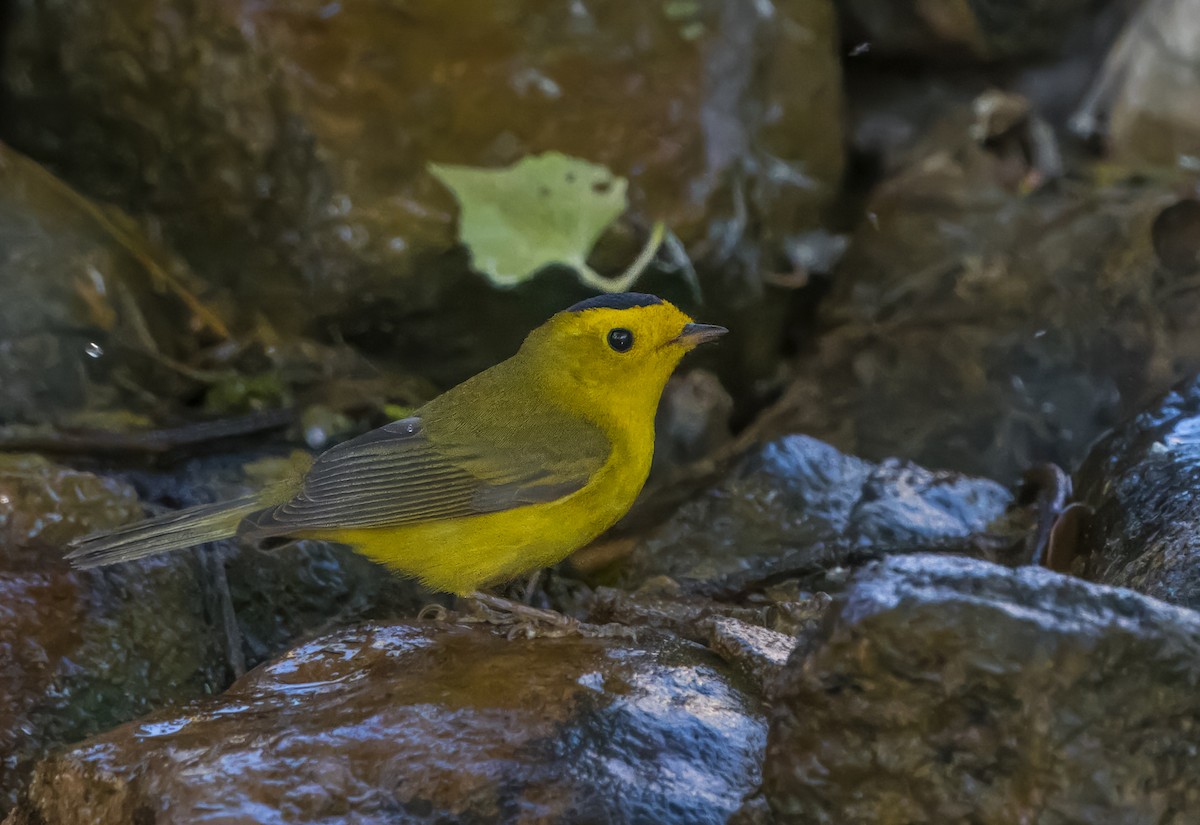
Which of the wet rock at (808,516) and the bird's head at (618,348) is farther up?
the bird's head at (618,348)

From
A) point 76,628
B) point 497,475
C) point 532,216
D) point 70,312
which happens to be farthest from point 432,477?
point 70,312

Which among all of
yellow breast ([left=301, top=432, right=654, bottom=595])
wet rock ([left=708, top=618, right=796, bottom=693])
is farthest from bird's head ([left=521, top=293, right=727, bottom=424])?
wet rock ([left=708, top=618, right=796, bottom=693])

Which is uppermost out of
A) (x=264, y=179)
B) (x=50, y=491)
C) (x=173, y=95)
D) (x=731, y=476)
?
(x=173, y=95)

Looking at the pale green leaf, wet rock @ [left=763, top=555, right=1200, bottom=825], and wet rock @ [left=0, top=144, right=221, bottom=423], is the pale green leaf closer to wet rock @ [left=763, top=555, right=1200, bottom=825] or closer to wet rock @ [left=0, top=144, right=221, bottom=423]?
wet rock @ [left=0, top=144, right=221, bottom=423]

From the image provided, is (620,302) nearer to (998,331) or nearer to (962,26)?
(998,331)

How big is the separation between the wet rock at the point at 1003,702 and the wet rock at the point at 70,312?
3503 millimetres

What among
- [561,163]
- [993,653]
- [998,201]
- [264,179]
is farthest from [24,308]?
[998,201]

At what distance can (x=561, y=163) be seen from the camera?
5137 mm

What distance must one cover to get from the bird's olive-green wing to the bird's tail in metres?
0.15

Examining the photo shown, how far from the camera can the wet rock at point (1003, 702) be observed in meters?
2.03

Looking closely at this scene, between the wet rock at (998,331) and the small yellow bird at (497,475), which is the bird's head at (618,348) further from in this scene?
the wet rock at (998,331)

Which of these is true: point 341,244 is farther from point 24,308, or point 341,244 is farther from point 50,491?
point 50,491

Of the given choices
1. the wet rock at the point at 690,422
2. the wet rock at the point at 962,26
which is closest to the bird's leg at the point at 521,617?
the wet rock at the point at 690,422

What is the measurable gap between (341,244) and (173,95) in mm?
1020
